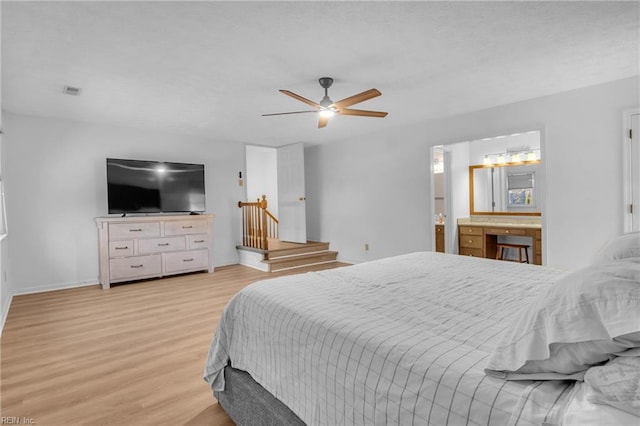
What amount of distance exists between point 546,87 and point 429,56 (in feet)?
5.72

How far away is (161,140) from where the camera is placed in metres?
5.54

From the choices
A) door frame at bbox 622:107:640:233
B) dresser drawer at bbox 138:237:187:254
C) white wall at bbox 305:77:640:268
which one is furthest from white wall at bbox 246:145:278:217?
door frame at bbox 622:107:640:233

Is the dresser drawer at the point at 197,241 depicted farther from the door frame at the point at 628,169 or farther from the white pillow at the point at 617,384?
the door frame at the point at 628,169

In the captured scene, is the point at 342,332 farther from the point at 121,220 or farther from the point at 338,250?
the point at 338,250

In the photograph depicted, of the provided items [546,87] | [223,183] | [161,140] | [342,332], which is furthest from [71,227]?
[546,87]

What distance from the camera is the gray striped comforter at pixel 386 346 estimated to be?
89 centimetres

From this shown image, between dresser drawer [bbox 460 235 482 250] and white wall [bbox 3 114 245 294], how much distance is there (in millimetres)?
5474

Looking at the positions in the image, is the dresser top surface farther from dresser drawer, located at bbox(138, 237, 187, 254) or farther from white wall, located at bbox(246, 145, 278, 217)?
white wall, located at bbox(246, 145, 278, 217)

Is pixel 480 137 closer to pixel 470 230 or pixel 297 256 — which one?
pixel 470 230

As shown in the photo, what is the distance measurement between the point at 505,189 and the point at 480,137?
1853 mm

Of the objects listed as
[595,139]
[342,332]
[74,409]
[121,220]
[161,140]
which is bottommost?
[74,409]

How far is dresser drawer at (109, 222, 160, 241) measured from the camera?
472 centimetres

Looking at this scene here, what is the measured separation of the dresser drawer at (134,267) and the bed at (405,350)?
366 cm

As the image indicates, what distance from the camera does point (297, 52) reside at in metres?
2.65
